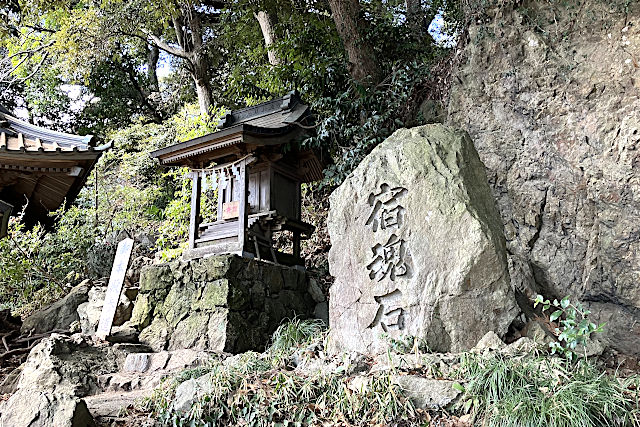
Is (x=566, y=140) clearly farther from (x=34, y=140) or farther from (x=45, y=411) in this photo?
(x=34, y=140)

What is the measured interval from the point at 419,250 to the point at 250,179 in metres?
5.15

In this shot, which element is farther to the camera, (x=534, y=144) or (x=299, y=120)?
(x=299, y=120)

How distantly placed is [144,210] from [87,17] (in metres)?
5.15

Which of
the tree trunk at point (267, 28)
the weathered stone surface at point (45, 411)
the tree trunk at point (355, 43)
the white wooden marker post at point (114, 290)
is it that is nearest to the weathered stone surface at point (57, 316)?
the white wooden marker post at point (114, 290)

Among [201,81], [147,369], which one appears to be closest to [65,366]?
[147,369]

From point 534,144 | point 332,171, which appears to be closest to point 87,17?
point 332,171

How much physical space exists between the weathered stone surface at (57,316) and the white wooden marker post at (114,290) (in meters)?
2.29

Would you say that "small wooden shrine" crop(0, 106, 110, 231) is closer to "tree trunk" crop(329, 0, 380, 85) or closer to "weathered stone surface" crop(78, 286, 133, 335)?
"weathered stone surface" crop(78, 286, 133, 335)

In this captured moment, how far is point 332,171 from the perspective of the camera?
8.84 m

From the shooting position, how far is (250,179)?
29.8ft

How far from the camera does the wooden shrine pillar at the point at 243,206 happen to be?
26.9 ft

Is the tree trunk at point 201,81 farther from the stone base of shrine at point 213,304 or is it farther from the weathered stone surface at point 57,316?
the stone base of shrine at point 213,304

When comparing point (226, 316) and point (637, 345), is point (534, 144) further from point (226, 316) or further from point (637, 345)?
point (226, 316)

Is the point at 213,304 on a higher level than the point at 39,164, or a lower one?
lower
